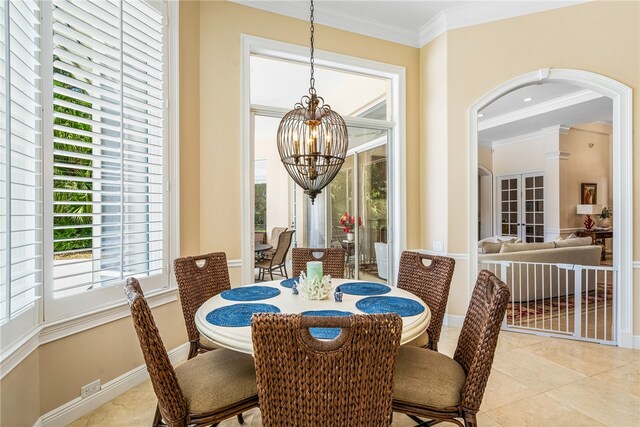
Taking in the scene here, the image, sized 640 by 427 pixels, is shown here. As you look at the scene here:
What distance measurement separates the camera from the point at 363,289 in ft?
7.32

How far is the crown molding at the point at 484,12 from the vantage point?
3416 millimetres

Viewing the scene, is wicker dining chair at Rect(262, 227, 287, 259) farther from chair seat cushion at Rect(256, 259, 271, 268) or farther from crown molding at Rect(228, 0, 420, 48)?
crown molding at Rect(228, 0, 420, 48)

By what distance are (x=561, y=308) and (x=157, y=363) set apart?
4.97m

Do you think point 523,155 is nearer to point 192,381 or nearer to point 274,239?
point 274,239

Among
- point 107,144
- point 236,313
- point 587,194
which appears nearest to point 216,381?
point 236,313

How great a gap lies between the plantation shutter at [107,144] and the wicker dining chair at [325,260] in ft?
3.59

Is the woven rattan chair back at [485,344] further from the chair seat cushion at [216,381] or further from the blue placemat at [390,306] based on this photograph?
Result: the chair seat cushion at [216,381]

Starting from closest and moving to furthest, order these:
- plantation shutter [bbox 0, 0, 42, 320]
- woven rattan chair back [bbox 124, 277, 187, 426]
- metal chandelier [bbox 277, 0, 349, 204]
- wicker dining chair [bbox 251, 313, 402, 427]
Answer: wicker dining chair [bbox 251, 313, 402, 427] < woven rattan chair back [bbox 124, 277, 187, 426] < plantation shutter [bbox 0, 0, 42, 320] < metal chandelier [bbox 277, 0, 349, 204]

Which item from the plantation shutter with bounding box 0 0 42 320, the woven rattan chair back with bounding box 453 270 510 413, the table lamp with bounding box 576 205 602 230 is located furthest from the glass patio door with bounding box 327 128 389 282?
the table lamp with bounding box 576 205 602 230

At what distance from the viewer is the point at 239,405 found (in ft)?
4.96

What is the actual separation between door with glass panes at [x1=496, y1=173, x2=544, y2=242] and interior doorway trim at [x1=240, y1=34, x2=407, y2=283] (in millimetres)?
5560

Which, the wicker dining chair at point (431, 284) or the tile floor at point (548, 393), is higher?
the wicker dining chair at point (431, 284)

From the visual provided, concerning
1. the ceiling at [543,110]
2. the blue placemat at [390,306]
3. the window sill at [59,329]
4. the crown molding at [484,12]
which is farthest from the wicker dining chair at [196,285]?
the ceiling at [543,110]

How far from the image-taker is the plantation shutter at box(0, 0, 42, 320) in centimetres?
158
